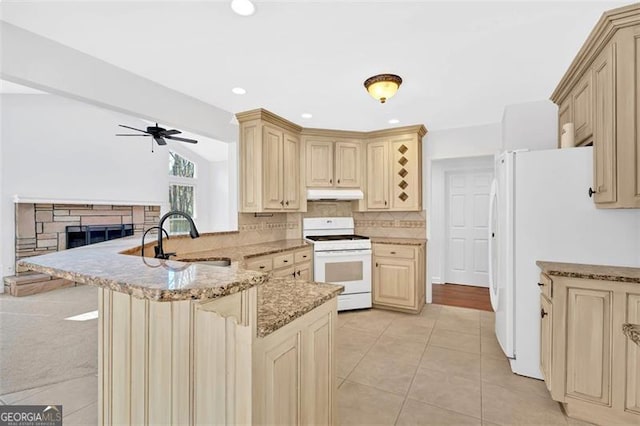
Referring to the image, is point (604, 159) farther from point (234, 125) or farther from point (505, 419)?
point (234, 125)

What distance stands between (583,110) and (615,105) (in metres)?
0.48

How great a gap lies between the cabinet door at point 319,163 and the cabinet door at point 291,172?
0.51 feet

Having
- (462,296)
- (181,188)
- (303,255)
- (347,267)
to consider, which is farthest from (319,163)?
(181,188)

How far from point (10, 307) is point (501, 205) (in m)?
5.75

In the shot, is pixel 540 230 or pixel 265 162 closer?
pixel 540 230

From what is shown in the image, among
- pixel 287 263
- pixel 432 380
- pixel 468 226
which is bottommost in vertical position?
pixel 432 380

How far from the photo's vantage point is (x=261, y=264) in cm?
309

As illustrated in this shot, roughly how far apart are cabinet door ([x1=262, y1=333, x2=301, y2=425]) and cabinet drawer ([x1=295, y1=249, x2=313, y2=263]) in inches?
93.6

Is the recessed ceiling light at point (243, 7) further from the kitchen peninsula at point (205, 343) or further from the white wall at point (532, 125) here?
the white wall at point (532, 125)

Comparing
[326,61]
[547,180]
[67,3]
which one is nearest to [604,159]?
[547,180]

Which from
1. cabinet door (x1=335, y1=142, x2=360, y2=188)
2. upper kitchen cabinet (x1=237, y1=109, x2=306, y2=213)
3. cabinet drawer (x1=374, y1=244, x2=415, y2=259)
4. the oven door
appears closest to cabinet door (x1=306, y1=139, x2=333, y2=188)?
cabinet door (x1=335, y1=142, x2=360, y2=188)

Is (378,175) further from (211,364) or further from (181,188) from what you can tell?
(181,188)

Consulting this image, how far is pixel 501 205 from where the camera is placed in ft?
8.07

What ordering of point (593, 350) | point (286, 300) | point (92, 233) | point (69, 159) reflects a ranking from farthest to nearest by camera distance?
point (92, 233) → point (69, 159) → point (593, 350) → point (286, 300)
